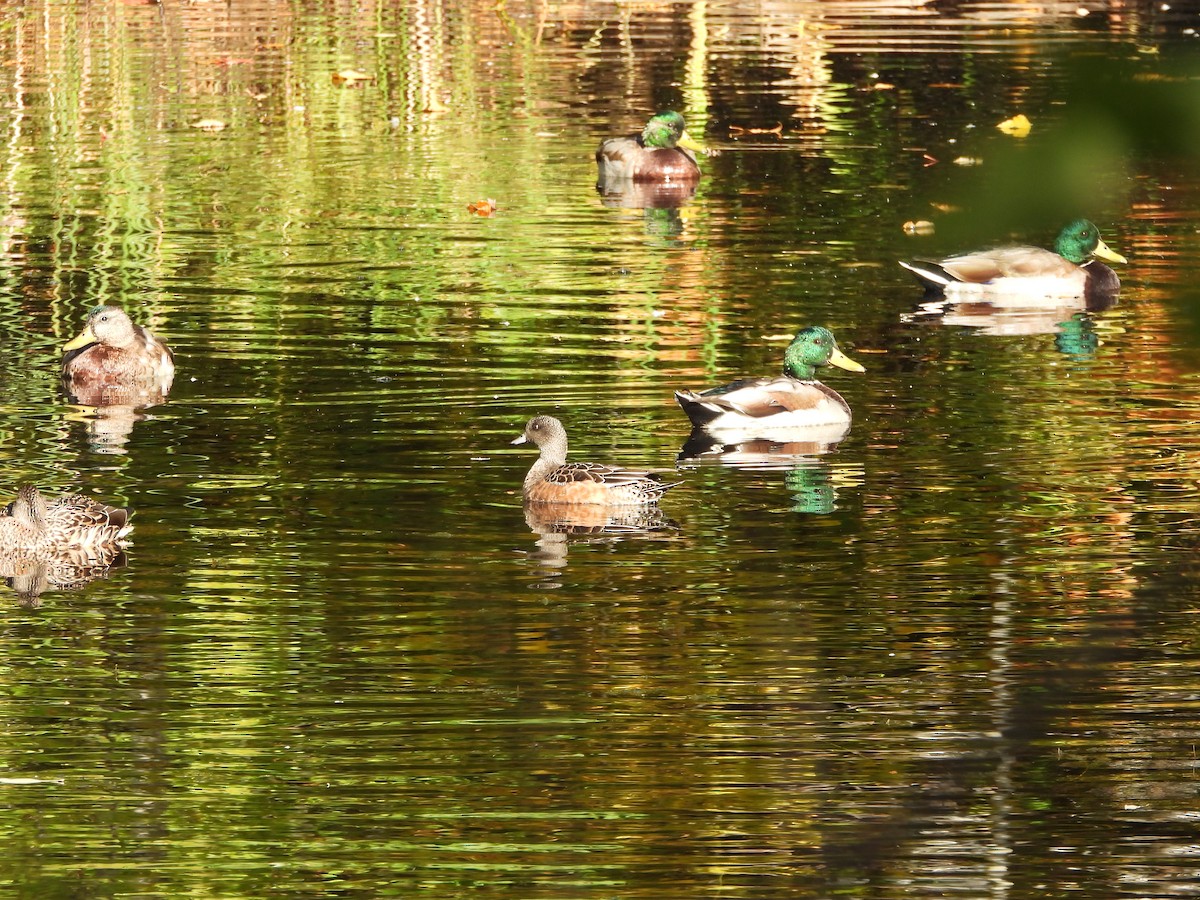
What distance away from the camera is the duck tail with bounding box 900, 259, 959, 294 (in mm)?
16578

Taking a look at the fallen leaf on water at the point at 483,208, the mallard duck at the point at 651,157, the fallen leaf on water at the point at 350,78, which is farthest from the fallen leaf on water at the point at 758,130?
the fallen leaf on water at the point at 483,208

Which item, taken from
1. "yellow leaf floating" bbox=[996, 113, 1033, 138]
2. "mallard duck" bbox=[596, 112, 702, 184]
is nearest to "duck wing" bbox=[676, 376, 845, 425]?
"mallard duck" bbox=[596, 112, 702, 184]

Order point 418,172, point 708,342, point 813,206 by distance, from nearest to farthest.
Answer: point 708,342
point 813,206
point 418,172

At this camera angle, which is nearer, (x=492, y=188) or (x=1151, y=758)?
(x=1151, y=758)

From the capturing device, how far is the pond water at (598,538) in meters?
6.96

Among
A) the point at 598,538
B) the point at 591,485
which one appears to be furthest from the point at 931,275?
the point at 598,538

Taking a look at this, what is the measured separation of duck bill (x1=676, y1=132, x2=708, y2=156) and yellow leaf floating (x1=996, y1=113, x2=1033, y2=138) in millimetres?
3067

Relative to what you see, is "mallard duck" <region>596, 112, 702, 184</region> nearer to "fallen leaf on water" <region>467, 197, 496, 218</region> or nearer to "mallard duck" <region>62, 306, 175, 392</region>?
"fallen leaf on water" <region>467, 197, 496, 218</region>

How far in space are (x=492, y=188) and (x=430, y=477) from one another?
31.2 ft

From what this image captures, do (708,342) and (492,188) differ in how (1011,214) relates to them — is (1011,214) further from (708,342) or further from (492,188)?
(492,188)

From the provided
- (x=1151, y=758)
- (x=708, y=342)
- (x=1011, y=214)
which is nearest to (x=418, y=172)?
(x=708, y=342)

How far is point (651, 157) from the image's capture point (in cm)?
2166

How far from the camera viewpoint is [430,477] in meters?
11.8

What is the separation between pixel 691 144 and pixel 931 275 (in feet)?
22.2
